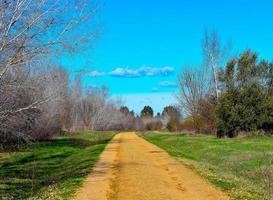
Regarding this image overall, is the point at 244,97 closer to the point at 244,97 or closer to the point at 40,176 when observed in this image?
the point at 244,97

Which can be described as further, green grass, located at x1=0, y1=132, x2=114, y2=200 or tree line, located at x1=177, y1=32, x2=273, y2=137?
tree line, located at x1=177, y1=32, x2=273, y2=137

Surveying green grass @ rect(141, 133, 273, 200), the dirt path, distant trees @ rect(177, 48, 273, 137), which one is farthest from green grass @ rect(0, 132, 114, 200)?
distant trees @ rect(177, 48, 273, 137)

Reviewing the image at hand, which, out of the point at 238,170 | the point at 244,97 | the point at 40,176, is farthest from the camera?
the point at 244,97

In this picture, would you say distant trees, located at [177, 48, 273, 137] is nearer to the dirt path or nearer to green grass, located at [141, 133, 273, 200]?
green grass, located at [141, 133, 273, 200]

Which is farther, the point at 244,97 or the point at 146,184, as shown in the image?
the point at 244,97

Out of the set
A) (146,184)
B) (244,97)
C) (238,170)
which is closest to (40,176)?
(146,184)

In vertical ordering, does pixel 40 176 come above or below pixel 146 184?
below

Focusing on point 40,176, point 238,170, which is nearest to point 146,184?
point 40,176

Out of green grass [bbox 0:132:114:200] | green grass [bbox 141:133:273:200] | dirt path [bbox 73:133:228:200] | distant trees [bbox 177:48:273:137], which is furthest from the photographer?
distant trees [bbox 177:48:273:137]

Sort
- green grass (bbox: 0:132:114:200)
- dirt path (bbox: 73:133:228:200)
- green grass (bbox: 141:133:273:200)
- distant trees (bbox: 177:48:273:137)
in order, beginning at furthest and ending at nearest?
distant trees (bbox: 177:48:273:137)
green grass (bbox: 0:132:114:200)
green grass (bbox: 141:133:273:200)
dirt path (bbox: 73:133:228:200)

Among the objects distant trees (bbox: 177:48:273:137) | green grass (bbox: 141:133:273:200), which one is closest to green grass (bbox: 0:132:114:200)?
green grass (bbox: 141:133:273:200)

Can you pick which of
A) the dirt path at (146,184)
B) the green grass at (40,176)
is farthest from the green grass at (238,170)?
the green grass at (40,176)

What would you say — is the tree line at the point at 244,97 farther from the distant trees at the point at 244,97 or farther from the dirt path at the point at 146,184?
the dirt path at the point at 146,184

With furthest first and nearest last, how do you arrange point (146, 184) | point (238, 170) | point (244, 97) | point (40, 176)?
point (244, 97)
point (238, 170)
point (40, 176)
point (146, 184)
